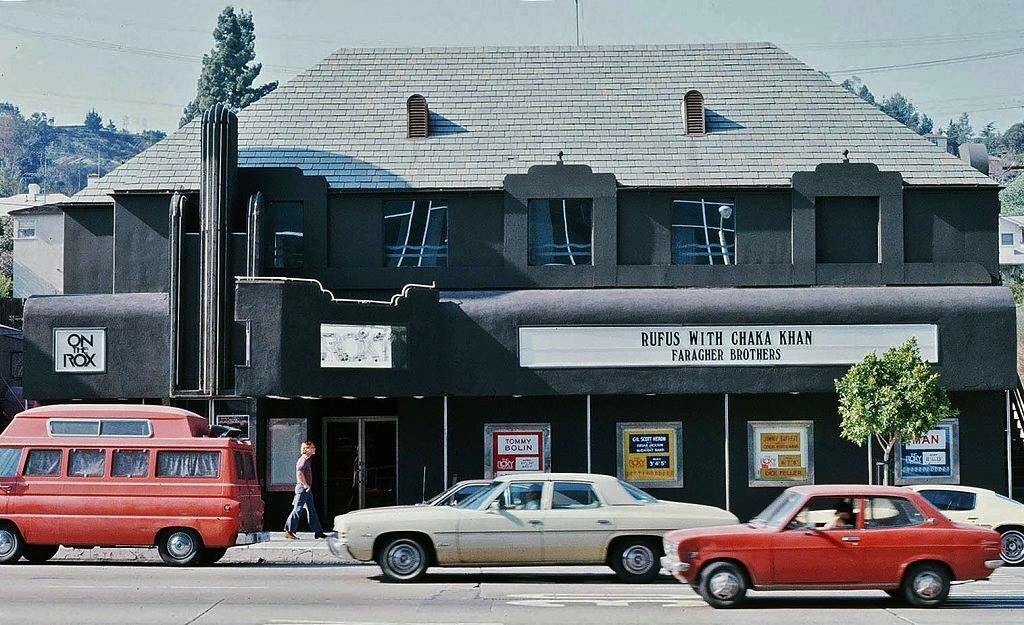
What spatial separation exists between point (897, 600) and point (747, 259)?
1483 cm

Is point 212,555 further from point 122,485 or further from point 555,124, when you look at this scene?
point 555,124

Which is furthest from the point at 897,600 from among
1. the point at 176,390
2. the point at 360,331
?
the point at 176,390

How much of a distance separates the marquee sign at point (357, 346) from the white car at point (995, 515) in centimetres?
1061

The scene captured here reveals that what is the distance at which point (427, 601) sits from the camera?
1733cm

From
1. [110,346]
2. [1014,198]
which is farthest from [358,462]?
[1014,198]

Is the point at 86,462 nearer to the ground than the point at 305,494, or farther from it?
farther from it

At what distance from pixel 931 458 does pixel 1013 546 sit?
22.3ft

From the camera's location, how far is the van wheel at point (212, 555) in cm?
2284

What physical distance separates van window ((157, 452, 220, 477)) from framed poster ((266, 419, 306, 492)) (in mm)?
8131

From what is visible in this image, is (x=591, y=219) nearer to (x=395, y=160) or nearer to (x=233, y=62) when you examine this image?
(x=395, y=160)

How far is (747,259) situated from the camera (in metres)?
31.4

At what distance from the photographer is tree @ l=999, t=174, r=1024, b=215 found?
143250 millimetres

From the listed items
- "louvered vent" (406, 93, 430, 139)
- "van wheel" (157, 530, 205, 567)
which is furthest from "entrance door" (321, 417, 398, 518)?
"van wheel" (157, 530, 205, 567)

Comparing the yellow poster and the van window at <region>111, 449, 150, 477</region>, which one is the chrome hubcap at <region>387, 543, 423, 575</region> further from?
the yellow poster
